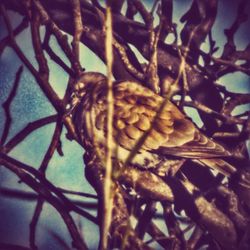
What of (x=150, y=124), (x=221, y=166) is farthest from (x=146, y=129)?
(x=221, y=166)

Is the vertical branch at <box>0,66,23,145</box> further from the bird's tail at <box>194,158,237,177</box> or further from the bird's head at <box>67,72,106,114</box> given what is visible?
the bird's tail at <box>194,158,237,177</box>

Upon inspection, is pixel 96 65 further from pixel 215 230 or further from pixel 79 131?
pixel 215 230

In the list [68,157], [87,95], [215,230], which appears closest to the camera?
[215,230]

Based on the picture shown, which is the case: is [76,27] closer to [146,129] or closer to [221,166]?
[146,129]

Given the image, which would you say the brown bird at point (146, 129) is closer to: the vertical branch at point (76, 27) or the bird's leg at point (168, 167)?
the bird's leg at point (168, 167)

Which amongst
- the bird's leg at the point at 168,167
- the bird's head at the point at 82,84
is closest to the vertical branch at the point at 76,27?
the bird's head at the point at 82,84

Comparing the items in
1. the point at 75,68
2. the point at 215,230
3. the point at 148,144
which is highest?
the point at 75,68

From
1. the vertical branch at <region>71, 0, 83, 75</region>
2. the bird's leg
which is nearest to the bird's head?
the vertical branch at <region>71, 0, 83, 75</region>

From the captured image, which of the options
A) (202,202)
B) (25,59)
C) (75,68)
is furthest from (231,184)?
(25,59)
